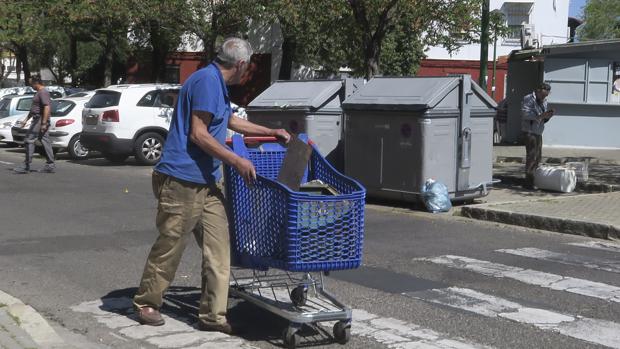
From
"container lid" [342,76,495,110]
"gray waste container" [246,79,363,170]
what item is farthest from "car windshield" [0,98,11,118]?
"container lid" [342,76,495,110]

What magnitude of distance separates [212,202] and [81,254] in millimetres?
3404

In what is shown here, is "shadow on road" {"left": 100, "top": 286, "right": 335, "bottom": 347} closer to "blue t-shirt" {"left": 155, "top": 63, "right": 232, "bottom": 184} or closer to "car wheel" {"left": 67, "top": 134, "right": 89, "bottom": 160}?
"blue t-shirt" {"left": 155, "top": 63, "right": 232, "bottom": 184}

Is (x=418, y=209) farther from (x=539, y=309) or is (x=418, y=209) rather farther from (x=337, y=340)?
(x=337, y=340)

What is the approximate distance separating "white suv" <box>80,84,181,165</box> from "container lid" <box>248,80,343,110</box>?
5121mm

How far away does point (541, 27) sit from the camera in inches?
1481

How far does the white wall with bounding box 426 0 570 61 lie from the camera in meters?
34.9

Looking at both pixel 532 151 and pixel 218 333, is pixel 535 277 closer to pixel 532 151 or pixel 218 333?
pixel 218 333

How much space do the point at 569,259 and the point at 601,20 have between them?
41.6 metres

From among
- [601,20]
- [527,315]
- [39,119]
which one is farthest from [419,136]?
[601,20]

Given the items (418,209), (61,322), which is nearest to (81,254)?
(61,322)

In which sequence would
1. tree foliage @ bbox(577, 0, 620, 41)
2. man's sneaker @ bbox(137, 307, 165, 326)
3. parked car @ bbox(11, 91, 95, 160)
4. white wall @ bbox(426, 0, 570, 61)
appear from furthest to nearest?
tree foliage @ bbox(577, 0, 620, 41)
white wall @ bbox(426, 0, 570, 61)
parked car @ bbox(11, 91, 95, 160)
man's sneaker @ bbox(137, 307, 165, 326)

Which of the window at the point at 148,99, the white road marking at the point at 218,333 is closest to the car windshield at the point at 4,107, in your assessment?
the window at the point at 148,99

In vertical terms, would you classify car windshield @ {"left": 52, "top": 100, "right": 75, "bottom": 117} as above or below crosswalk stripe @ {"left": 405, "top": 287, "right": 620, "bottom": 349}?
above

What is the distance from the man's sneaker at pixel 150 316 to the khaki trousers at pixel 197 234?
0.17 meters
